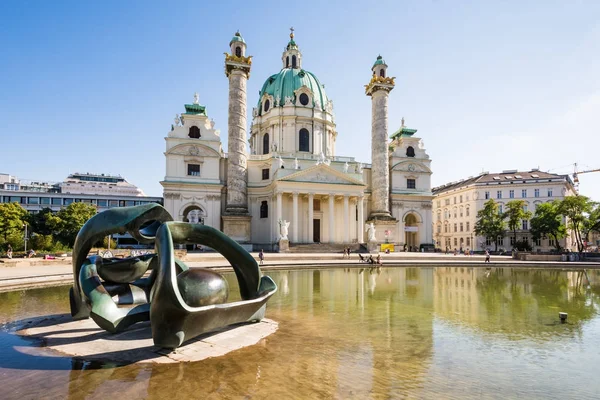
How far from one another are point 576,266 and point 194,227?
127 feet

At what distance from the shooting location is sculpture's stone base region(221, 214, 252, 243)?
46.9 m

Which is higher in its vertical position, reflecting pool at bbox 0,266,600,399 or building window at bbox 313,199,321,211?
building window at bbox 313,199,321,211

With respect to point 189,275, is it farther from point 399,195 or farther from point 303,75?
point 303,75

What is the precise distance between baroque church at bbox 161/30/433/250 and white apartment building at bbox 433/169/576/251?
13999 millimetres

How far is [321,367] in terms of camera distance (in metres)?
7.18

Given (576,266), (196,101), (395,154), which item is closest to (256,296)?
(576,266)

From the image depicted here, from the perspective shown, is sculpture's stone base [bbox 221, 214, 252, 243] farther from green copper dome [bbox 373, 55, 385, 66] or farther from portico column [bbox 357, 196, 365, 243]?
green copper dome [bbox 373, 55, 385, 66]

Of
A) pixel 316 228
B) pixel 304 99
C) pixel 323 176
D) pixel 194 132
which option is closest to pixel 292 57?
pixel 304 99

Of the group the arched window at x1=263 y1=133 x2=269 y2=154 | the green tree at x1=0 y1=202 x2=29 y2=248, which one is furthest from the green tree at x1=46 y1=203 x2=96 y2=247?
the arched window at x1=263 y1=133 x2=269 y2=154

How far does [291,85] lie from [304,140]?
33.0 ft

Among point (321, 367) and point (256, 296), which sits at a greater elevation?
point (256, 296)

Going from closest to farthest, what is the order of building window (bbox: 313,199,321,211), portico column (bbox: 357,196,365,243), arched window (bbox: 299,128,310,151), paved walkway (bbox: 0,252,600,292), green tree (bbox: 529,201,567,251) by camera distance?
paved walkway (bbox: 0,252,600,292) < portico column (bbox: 357,196,365,243) < green tree (bbox: 529,201,567,251) < building window (bbox: 313,199,321,211) < arched window (bbox: 299,128,310,151)

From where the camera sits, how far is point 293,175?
48156 mm

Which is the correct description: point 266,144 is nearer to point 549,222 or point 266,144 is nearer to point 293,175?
point 293,175
